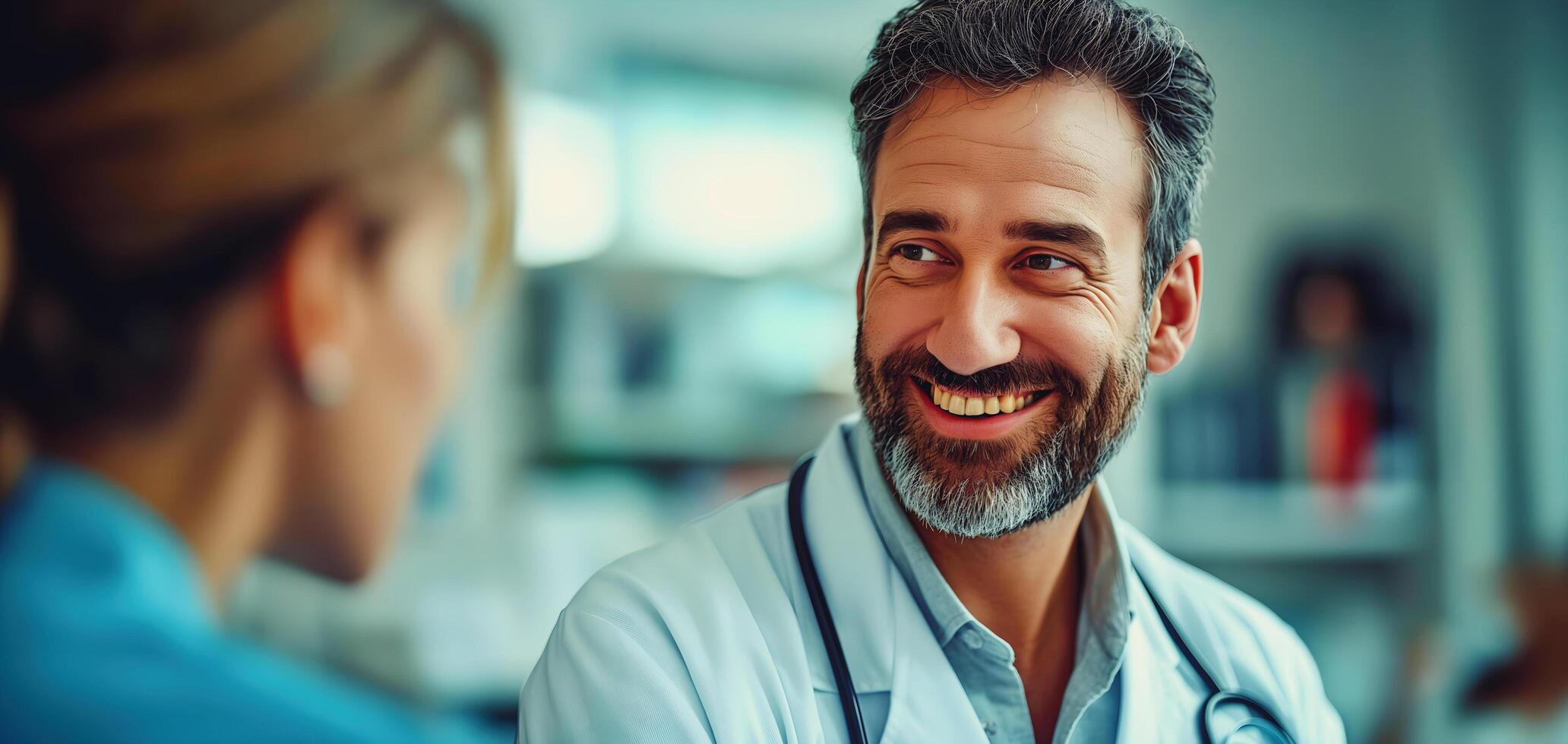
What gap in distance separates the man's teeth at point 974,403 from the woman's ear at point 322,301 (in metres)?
1.33

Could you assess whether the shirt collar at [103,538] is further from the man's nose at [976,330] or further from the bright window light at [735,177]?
the man's nose at [976,330]

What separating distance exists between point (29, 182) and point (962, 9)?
1.64m

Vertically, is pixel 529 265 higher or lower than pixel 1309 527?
higher

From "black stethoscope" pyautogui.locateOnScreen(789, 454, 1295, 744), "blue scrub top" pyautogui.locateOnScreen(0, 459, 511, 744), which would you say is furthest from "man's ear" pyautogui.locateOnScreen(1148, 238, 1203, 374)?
"blue scrub top" pyautogui.locateOnScreen(0, 459, 511, 744)

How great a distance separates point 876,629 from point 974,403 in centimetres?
21

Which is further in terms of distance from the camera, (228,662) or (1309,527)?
(1309,527)

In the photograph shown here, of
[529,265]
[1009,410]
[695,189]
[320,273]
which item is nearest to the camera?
[1009,410]

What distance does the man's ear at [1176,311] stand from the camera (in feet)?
3.37

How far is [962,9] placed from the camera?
36.4 inches

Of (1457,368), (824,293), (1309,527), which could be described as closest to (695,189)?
(824,293)

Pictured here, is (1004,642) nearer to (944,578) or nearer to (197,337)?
(944,578)

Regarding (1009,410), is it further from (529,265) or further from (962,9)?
(529,265)

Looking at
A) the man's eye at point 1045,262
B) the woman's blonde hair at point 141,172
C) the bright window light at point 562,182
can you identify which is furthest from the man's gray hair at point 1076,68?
the woman's blonde hair at point 141,172

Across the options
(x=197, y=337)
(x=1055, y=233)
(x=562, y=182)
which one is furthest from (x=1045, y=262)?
(x=197, y=337)
